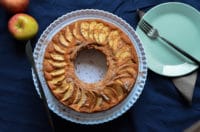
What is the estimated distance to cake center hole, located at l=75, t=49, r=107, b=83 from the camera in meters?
1.04

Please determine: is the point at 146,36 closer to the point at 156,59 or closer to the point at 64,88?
→ the point at 156,59

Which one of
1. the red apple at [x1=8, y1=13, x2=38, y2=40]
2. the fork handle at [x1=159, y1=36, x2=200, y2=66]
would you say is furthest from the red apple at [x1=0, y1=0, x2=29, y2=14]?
the fork handle at [x1=159, y1=36, x2=200, y2=66]

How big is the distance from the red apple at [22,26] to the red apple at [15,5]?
0.05ft

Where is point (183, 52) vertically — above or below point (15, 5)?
below

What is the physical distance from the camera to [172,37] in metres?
1.07

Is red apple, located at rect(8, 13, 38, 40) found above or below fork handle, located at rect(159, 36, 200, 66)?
above

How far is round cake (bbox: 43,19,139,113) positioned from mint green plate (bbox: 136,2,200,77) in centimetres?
7

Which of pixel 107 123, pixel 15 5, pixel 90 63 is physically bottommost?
pixel 107 123

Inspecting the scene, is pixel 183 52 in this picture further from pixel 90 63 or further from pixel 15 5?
pixel 15 5

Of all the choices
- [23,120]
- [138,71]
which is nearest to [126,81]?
[138,71]

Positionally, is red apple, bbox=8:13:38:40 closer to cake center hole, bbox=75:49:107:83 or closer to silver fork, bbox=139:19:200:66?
cake center hole, bbox=75:49:107:83

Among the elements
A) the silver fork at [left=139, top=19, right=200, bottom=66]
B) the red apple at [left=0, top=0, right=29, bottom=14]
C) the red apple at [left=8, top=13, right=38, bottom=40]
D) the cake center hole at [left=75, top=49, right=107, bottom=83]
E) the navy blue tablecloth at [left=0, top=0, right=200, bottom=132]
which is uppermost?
the red apple at [left=0, top=0, right=29, bottom=14]

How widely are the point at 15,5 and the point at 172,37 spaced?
374mm

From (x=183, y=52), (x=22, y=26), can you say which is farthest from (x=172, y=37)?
(x=22, y=26)
